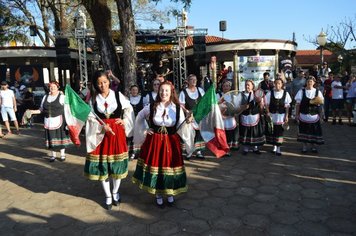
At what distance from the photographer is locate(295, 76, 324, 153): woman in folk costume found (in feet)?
23.7

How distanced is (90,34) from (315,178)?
1107 centimetres

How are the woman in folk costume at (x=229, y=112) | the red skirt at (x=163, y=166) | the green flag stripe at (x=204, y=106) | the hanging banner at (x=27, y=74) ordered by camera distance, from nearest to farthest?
the red skirt at (x=163, y=166) → the green flag stripe at (x=204, y=106) → the woman in folk costume at (x=229, y=112) → the hanging banner at (x=27, y=74)

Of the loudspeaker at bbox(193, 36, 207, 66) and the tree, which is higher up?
the tree

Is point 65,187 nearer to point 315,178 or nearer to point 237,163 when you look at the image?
point 237,163

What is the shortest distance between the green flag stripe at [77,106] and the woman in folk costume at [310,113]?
4633 millimetres

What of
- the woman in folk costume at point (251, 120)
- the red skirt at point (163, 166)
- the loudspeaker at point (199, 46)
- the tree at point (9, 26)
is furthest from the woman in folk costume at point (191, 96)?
the tree at point (9, 26)

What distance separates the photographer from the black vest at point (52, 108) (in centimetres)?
720

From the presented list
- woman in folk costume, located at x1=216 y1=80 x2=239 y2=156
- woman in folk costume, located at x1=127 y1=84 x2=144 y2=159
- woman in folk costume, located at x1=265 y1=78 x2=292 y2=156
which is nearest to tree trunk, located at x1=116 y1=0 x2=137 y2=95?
woman in folk costume, located at x1=127 y1=84 x2=144 y2=159

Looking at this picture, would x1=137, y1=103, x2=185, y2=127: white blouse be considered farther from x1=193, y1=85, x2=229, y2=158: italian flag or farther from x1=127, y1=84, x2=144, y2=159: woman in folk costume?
x1=127, y1=84, x2=144, y2=159: woman in folk costume

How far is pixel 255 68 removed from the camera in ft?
53.3

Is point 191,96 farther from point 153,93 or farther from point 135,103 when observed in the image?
point 135,103

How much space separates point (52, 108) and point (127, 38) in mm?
3592

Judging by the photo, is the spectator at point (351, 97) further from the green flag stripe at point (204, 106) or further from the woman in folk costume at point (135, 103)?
the green flag stripe at point (204, 106)

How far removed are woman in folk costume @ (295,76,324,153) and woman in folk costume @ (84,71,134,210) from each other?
4275mm
